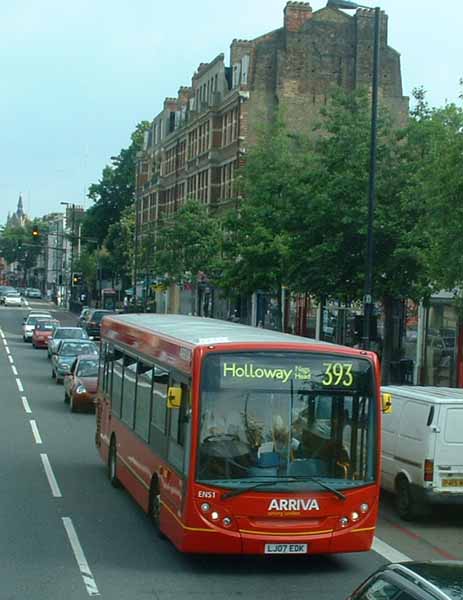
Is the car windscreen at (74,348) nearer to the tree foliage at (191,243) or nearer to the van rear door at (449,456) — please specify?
the tree foliage at (191,243)

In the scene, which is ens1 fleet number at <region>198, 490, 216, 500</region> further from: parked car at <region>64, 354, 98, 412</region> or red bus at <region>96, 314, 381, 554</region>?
parked car at <region>64, 354, 98, 412</region>

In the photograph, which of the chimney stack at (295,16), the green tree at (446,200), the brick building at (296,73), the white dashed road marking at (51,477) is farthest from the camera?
the chimney stack at (295,16)

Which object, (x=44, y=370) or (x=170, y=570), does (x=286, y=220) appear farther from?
(x=170, y=570)

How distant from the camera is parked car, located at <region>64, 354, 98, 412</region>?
2822 centimetres

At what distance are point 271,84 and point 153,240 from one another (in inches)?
441

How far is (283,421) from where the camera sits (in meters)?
11.1

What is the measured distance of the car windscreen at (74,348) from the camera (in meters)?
37.5

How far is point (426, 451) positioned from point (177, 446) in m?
4.38

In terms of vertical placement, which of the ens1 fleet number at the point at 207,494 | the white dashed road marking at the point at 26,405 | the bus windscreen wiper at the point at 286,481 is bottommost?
the white dashed road marking at the point at 26,405

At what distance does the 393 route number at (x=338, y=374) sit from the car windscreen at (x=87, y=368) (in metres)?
18.2

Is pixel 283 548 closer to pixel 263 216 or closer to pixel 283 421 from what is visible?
pixel 283 421

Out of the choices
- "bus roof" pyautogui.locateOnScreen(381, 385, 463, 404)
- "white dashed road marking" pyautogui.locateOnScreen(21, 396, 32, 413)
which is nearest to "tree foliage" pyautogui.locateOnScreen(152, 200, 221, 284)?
"white dashed road marking" pyautogui.locateOnScreen(21, 396, 32, 413)

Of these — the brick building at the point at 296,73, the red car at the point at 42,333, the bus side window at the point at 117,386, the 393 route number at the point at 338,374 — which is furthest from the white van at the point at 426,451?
the brick building at the point at 296,73

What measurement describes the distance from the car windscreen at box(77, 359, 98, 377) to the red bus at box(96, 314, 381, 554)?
1754cm
